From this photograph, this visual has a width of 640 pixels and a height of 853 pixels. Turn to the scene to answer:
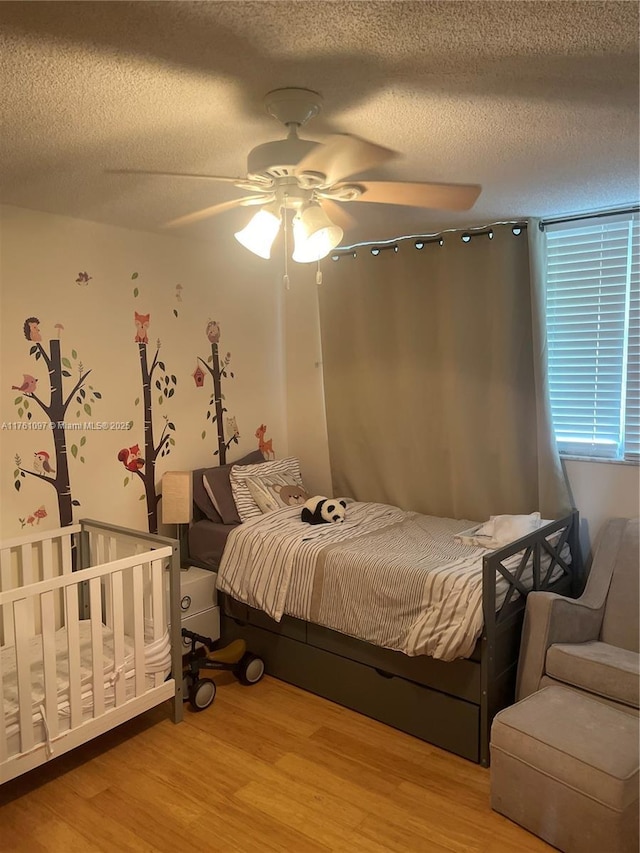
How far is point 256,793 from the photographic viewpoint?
236 cm

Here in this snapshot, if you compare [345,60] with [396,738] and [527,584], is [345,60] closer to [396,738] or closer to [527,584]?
[527,584]

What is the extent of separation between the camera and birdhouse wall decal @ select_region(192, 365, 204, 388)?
3.73 meters

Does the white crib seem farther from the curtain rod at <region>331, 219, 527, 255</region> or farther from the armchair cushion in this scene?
the curtain rod at <region>331, 219, 527, 255</region>

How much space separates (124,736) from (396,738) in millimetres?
1164

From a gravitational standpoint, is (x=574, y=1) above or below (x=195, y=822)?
above

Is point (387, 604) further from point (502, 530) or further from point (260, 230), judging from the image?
point (260, 230)

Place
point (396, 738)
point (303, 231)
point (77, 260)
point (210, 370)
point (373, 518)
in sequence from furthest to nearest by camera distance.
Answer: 1. point (210, 370)
2. point (373, 518)
3. point (77, 260)
4. point (396, 738)
5. point (303, 231)

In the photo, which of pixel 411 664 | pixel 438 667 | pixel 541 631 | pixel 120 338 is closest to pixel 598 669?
pixel 541 631

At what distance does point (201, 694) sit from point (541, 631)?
59.6 inches

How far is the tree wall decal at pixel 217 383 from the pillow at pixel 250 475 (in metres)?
0.28

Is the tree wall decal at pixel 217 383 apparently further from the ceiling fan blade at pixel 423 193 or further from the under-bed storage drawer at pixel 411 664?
the ceiling fan blade at pixel 423 193

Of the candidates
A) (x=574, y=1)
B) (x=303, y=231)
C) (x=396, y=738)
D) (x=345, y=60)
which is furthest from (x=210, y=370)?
(x=574, y=1)

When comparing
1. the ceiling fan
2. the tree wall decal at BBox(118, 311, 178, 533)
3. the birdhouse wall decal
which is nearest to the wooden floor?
the tree wall decal at BBox(118, 311, 178, 533)

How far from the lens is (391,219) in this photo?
3127mm
